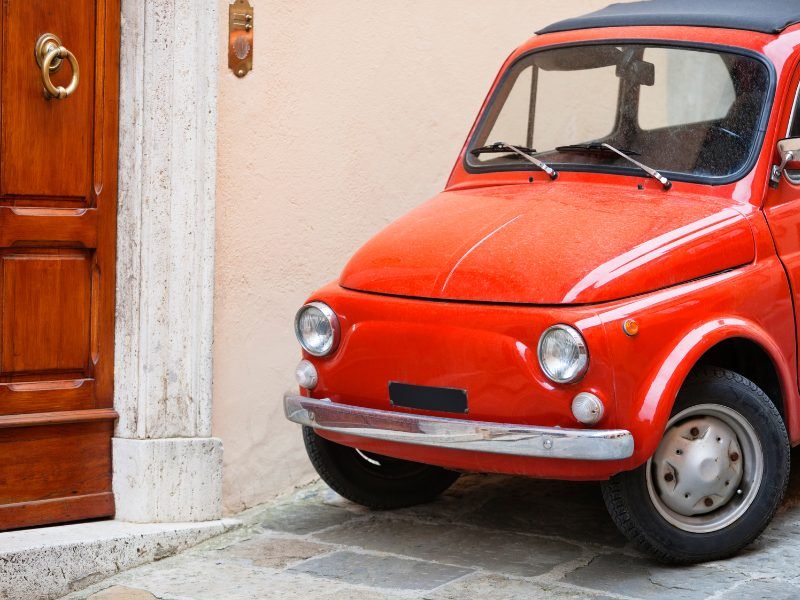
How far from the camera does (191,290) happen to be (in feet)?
16.9

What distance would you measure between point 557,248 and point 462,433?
2.43ft

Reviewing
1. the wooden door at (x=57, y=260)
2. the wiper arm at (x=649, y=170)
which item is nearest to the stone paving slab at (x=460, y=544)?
A: the wooden door at (x=57, y=260)

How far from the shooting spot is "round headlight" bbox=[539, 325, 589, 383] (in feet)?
13.3

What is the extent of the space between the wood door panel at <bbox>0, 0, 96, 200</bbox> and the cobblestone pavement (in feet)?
5.25

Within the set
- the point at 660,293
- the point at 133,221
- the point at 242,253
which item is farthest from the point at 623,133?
the point at 133,221

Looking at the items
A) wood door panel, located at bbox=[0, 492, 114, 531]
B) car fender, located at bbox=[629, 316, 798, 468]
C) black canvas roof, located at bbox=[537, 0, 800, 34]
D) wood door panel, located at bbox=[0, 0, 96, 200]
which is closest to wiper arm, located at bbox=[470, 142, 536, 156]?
black canvas roof, located at bbox=[537, 0, 800, 34]

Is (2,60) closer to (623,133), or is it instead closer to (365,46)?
(365,46)

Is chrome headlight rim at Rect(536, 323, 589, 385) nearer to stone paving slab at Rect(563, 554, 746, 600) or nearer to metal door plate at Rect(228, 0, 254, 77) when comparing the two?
stone paving slab at Rect(563, 554, 746, 600)

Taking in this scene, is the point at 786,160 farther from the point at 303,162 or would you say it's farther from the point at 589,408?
the point at 303,162

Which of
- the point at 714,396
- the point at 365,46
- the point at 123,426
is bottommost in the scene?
the point at 123,426

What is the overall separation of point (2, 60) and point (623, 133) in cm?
253

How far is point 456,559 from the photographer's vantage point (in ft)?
15.3

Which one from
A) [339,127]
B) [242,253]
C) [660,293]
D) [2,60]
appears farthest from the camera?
[339,127]

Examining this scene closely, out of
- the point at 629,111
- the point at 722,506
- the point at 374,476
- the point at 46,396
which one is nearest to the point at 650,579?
the point at 722,506
